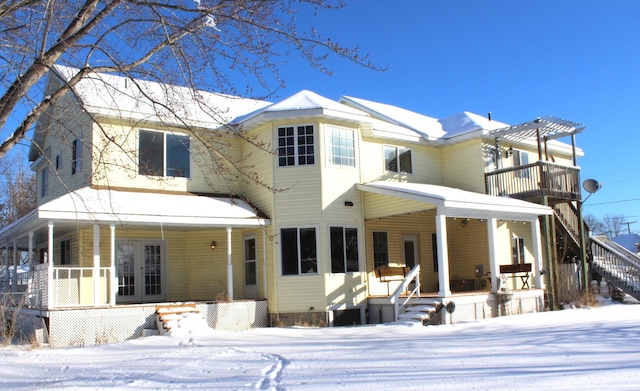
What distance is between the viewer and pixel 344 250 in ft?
56.3

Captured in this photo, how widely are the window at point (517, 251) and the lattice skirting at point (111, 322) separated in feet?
35.4

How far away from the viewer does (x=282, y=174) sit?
17125mm

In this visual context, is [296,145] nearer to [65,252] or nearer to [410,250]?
[410,250]

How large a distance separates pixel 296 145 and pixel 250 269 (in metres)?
3.98

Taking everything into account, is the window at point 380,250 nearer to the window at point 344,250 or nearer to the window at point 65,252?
the window at point 344,250

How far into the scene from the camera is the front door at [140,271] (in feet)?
56.3

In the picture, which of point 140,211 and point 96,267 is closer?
point 96,267

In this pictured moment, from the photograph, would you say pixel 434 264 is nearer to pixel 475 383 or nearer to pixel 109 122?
pixel 109 122

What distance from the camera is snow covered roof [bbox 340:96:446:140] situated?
2150 cm

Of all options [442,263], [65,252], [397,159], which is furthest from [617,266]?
[65,252]

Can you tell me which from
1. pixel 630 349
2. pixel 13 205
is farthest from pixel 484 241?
pixel 13 205

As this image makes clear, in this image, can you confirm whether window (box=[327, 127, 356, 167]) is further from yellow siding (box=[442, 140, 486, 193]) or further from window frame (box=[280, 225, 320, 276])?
yellow siding (box=[442, 140, 486, 193])

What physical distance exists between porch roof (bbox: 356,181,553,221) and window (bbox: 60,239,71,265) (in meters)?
8.74

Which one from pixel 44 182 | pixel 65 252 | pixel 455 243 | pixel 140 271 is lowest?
pixel 140 271
